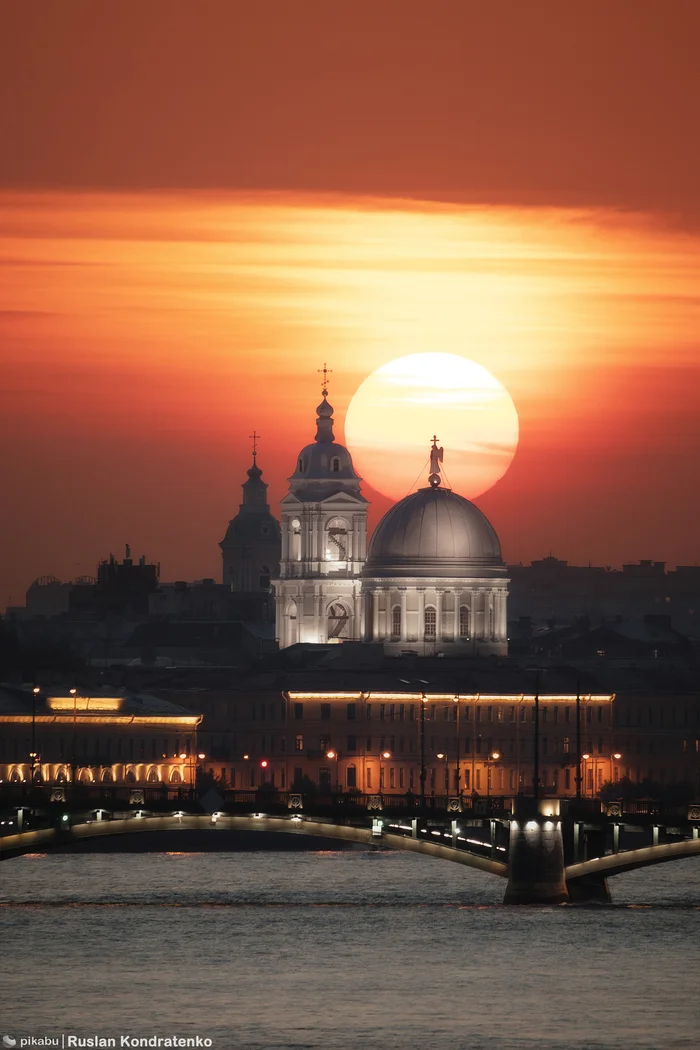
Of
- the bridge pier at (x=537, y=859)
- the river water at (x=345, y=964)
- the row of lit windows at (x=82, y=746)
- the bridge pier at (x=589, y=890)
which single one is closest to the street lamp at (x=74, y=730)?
the row of lit windows at (x=82, y=746)

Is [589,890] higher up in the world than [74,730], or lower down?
lower down

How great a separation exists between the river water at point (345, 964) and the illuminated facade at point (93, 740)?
182 feet

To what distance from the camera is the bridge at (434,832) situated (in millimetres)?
116250

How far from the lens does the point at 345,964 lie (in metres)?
103

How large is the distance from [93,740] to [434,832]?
73.8 meters

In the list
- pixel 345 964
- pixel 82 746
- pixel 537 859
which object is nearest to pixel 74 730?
pixel 82 746

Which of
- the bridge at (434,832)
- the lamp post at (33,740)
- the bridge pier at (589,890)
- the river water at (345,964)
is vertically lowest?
the river water at (345,964)

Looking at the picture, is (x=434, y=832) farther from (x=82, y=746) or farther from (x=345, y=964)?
(x=82, y=746)

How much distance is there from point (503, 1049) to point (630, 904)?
33.6m

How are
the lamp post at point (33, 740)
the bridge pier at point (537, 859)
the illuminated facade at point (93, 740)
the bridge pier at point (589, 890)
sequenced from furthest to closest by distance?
the illuminated facade at point (93, 740) < the lamp post at point (33, 740) < the bridge pier at point (589, 890) < the bridge pier at point (537, 859)

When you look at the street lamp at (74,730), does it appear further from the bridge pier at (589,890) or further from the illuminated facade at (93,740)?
the bridge pier at (589,890)

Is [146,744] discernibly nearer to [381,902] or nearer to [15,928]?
[381,902]

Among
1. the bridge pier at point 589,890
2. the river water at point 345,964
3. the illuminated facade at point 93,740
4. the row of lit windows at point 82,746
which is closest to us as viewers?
the river water at point 345,964

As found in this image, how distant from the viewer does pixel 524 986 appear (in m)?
98.8
